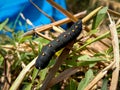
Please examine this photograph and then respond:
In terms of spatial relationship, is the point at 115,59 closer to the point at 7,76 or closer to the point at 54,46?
the point at 54,46

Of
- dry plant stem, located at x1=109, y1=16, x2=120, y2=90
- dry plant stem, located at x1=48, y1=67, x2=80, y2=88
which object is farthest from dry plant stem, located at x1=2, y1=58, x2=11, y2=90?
dry plant stem, located at x1=109, y1=16, x2=120, y2=90

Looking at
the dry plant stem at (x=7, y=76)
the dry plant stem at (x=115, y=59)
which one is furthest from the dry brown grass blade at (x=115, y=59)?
the dry plant stem at (x=7, y=76)

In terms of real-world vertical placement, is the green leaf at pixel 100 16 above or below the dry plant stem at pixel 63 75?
above

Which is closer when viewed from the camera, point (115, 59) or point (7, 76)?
point (115, 59)

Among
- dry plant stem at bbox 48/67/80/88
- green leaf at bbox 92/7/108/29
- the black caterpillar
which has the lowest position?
dry plant stem at bbox 48/67/80/88

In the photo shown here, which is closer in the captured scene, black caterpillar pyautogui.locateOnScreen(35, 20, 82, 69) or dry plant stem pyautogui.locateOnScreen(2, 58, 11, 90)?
black caterpillar pyautogui.locateOnScreen(35, 20, 82, 69)

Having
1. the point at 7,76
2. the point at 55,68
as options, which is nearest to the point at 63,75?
the point at 55,68

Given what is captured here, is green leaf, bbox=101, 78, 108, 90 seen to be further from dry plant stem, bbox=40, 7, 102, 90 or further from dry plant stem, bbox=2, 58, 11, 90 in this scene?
dry plant stem, bbox=2, 58, 11, 90

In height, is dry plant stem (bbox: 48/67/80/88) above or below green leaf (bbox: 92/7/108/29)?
below

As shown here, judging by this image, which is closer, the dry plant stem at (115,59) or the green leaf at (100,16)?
the dry plant stem at (115,59)

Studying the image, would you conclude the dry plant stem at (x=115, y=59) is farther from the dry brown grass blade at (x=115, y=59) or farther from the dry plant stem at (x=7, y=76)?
the dry plant stem at (x=7, y=76)
